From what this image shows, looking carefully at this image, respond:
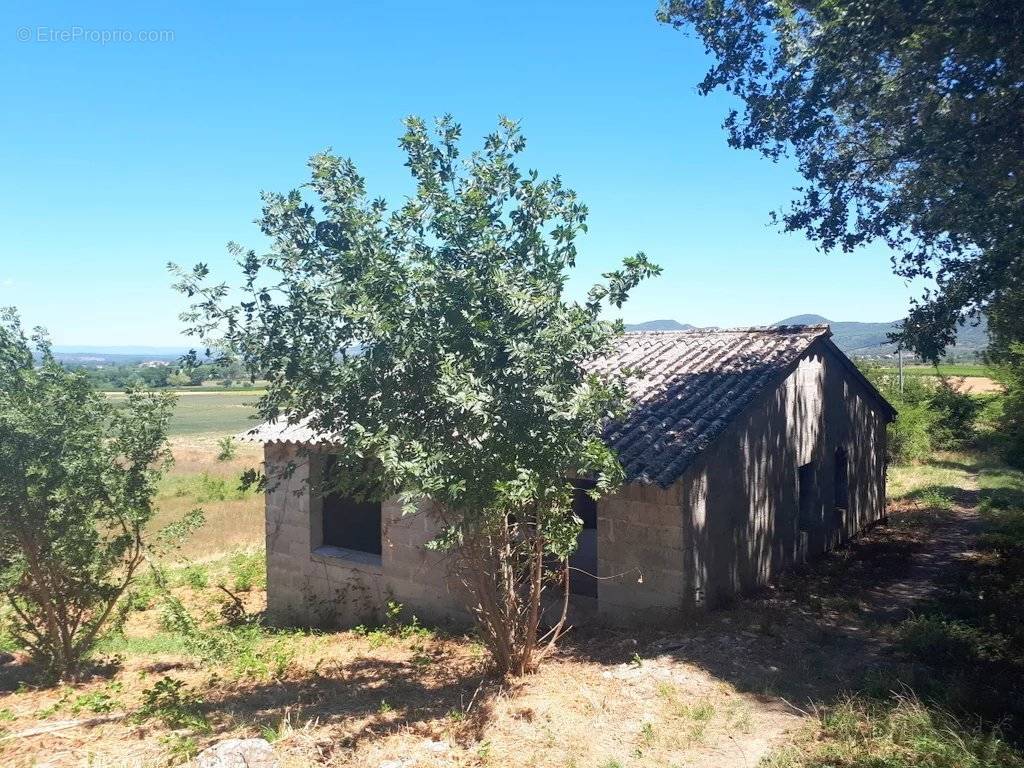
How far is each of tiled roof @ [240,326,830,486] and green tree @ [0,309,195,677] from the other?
6.67 feet

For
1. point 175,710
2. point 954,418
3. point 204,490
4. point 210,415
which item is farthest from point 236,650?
point 210,415

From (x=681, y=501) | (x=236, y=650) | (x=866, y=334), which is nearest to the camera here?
(x=681, y=501)

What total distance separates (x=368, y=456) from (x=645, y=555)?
14.3ft

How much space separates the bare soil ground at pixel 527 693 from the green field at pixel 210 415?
36070mm

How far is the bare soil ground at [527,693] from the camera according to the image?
19.5ft

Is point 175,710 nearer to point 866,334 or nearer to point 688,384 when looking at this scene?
point 688,384

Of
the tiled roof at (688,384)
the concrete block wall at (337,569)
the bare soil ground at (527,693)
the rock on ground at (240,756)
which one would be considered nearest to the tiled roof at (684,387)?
the tiled roof at (688,384)

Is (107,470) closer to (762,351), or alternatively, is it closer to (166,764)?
(166,764)

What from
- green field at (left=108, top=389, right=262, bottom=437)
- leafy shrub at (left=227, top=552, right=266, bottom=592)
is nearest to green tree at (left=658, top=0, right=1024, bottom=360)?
leafy shrub at (left=227, top=552, right=266, bottom=592)

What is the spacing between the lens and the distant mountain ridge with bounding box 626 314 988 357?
11.1 metres

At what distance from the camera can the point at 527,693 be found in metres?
6.93

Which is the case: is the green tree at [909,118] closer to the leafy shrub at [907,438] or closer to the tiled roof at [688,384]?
the tiled roof at [688,384]

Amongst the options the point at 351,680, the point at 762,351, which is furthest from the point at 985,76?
the point at 351,680

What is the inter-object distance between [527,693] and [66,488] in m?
6.55
